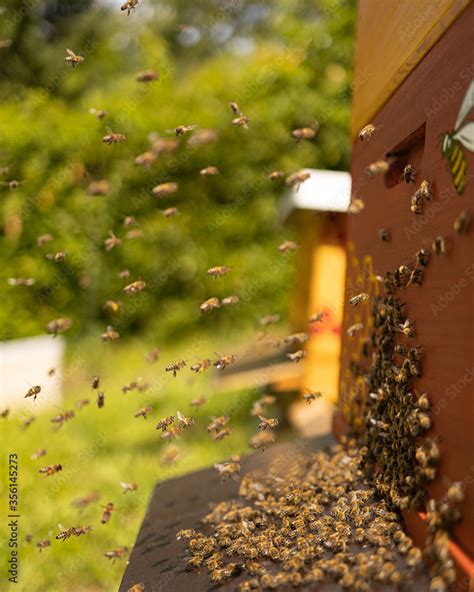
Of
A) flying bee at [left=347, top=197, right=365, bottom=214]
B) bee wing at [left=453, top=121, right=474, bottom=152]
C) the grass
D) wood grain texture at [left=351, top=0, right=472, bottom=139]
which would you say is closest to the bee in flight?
bee wing at [left=453, top=121, right=474, bottom=152]

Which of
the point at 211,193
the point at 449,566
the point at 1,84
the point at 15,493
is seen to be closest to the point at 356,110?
the point at 449,566

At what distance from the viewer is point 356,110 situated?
128 inches

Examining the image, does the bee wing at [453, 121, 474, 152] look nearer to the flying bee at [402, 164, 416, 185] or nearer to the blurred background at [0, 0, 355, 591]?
the flying bee at [402, 164, 416, 185]

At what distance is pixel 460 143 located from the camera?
167cm

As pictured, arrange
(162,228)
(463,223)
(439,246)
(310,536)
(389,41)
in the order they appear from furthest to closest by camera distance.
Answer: (162,228), (389,41), (310,536), (439,246), (463,223)

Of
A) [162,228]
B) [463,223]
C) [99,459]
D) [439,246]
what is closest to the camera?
[463,223]

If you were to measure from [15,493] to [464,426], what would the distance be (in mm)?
4773

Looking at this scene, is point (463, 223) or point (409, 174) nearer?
point (463, 223)

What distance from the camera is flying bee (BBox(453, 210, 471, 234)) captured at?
5.26 ft

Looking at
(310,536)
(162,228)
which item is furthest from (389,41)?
(162,228)

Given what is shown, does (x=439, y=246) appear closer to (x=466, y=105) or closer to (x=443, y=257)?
(x=443, y=257)

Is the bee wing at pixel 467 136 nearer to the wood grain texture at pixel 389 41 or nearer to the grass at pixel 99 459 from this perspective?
the wood grain texture at pixel 389 41

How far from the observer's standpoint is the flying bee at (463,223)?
160 cm

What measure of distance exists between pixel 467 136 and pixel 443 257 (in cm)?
42
